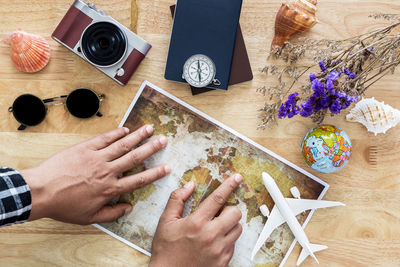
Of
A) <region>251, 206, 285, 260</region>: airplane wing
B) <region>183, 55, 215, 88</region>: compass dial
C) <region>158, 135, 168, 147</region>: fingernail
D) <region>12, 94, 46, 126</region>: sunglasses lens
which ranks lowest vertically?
<region>251, 206, 285, 260</region>: airplane wing

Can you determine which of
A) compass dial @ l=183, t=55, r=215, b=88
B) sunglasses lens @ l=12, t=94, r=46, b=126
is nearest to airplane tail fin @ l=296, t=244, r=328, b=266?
compass dial @ l=183, t=55, r=215, b=88

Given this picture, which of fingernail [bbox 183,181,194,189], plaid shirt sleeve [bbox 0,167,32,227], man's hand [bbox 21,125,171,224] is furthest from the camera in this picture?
fingernail [bbox 183,181,194,189]

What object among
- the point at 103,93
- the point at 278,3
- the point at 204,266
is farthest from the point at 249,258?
the point at 278,3

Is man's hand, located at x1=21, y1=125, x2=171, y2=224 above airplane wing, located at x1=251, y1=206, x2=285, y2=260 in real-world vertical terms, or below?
above

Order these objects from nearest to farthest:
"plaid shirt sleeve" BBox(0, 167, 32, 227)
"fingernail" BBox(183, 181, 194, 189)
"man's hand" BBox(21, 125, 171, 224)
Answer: "plaid shirt sleeve" BBox(0, 167, 32, 227) < "man's hand" BBox(21, 125, 171, 224) < "fingernail" BBox(183, 181, 194, 189)

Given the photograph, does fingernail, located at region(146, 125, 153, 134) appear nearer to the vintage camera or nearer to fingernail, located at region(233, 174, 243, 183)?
the vintage camera

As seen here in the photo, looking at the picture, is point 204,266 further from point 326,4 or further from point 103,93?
point 326,4

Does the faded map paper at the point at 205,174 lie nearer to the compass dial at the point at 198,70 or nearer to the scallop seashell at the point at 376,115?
the compass dial at the point at 198,70
